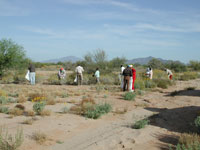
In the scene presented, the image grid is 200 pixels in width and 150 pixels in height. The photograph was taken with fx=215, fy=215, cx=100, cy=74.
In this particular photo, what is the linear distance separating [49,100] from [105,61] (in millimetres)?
18852

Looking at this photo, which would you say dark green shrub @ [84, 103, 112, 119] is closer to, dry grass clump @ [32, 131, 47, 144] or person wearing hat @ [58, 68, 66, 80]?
dry grass clump @ [32, 131, 47, 144]

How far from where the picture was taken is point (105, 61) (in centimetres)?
2936

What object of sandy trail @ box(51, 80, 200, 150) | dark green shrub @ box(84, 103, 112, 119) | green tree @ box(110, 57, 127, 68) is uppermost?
green tree @ box(110, 57, 127, 68)

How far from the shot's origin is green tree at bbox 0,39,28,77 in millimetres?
22797

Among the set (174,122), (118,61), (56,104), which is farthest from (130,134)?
(118,61)

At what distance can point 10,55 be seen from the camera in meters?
22.9

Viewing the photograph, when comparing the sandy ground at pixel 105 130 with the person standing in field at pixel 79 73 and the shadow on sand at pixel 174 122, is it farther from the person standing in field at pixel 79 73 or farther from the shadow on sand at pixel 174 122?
the person standing in field at pixel 79 73

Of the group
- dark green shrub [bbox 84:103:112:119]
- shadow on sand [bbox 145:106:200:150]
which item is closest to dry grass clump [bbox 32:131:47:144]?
dark green shrub [bbox 84:103:112:119]

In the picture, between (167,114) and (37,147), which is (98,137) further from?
(167,114)

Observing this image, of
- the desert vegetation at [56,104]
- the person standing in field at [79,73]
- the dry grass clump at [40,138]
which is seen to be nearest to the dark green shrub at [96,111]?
the desert vegetation at [56,104]

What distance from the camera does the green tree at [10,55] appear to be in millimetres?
22797

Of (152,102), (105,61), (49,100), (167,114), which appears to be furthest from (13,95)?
(105,61)

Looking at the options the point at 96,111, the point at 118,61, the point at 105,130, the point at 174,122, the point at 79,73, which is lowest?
the point at 105,130

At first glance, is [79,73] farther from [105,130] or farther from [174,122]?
[105,130]
